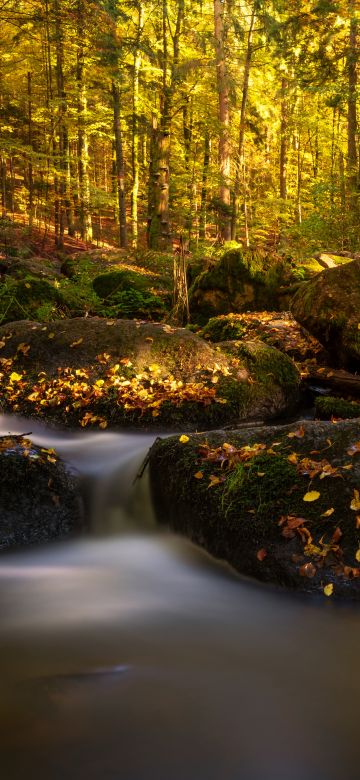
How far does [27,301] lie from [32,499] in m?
5.94

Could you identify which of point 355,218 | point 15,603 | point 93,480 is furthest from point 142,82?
point 15,603

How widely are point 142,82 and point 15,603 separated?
18012 mm

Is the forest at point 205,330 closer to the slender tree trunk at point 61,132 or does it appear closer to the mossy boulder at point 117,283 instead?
the mossy boulder at point 117,283

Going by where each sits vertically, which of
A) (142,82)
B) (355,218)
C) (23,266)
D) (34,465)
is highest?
(142,82)

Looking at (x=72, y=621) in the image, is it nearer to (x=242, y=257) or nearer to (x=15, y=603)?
(x=15, y=603)

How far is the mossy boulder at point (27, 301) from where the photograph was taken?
360 inches

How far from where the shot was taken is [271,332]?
8.51m

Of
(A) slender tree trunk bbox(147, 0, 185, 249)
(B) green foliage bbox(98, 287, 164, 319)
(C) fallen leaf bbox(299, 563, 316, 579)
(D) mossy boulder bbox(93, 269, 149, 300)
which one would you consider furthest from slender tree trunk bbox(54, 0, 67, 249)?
(C) fallen leaf bbox(299, 563, 316, 579)

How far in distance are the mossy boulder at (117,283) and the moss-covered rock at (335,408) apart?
617 centimetres

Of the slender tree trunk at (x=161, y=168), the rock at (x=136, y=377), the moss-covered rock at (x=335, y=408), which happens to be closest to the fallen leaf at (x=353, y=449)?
the moss-covered rock at (x=335, y=408)

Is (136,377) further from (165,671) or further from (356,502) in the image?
(165,671)

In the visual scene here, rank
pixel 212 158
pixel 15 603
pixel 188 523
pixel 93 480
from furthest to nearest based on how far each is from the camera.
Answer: pixel 212 158
pixel 93 480
pixel 188 523
pixel 15 603

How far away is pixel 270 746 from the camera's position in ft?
6.72

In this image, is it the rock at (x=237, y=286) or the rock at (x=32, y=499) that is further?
the rock at (x=237, y=286)
